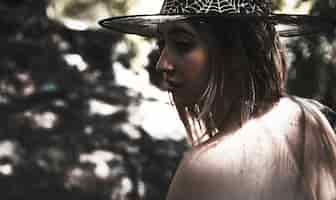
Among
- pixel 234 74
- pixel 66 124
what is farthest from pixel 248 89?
pixel 66 124

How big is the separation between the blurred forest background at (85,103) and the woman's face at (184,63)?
9.41 ft

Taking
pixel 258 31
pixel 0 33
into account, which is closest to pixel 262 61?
pixel 258 31

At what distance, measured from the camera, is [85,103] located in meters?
7.32

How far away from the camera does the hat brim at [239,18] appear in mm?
1756

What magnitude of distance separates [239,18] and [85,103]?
5670 mm

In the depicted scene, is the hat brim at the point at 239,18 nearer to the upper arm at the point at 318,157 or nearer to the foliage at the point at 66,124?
the upper arm at the point at 318,157

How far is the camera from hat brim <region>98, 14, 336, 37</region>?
1.76 m

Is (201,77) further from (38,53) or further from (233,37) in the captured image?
(38,53)

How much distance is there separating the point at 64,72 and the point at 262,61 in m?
6.15

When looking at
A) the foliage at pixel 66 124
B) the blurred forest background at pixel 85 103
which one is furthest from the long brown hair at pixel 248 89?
the foliage at pixel 66 124

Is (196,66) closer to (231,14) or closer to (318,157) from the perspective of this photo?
(231,14)

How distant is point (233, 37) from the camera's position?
1.76 metres

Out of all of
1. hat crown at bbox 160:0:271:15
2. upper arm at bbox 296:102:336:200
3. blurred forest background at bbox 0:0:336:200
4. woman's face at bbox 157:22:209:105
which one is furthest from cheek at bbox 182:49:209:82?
blurred forest background at bbox 0:0:336:200

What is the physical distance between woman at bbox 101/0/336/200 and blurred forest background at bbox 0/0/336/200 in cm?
281
